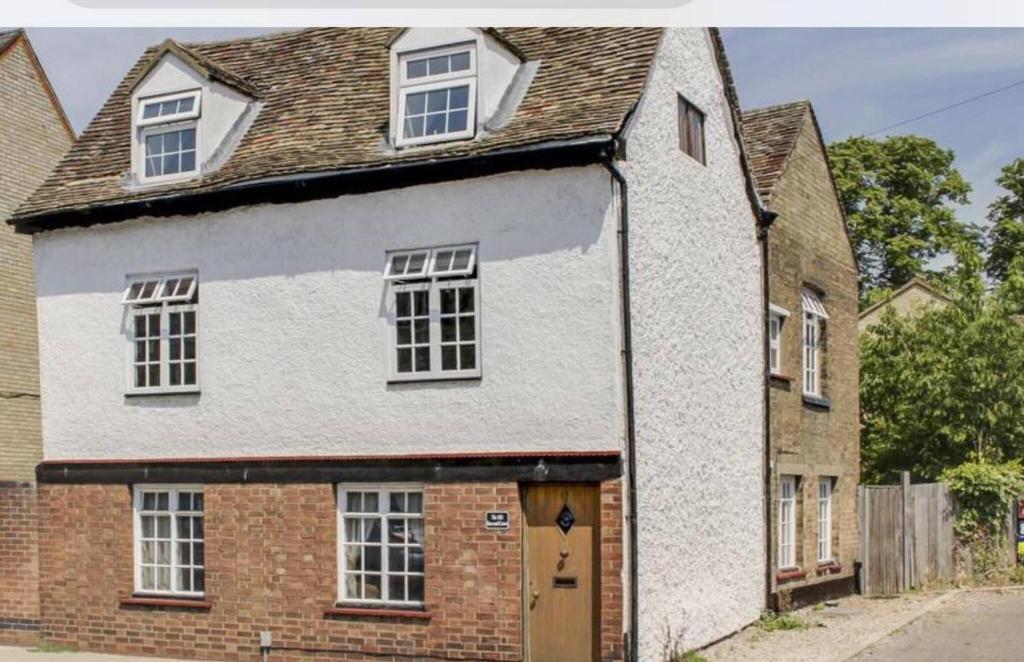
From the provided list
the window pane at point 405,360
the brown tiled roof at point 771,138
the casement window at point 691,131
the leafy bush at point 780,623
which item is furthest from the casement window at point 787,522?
the window pane at point 405,360

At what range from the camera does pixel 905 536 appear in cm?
1421

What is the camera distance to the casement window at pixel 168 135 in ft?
38.7

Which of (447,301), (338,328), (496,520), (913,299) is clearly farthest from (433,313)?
(913,299)

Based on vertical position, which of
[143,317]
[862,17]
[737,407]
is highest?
[862,17]

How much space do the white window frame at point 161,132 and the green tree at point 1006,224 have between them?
587 centimetres

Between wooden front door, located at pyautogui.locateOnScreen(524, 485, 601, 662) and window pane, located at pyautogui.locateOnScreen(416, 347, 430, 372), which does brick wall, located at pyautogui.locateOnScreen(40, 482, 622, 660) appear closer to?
wooden front door, located at pyautogui.locateOnScreen(524, 485, 601, 662)

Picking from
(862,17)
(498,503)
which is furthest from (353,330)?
(862,17)

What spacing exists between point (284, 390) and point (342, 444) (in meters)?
0.64

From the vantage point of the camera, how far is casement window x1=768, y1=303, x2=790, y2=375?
44.0 ft

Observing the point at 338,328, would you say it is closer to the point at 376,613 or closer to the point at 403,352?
the point at 403,352

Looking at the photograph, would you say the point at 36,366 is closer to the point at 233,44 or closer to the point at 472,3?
the point at 233,44

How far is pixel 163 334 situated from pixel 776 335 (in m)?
5.34

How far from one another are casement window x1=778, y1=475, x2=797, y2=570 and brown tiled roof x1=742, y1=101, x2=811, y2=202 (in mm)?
2565

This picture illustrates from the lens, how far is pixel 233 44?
1257 centimetres
